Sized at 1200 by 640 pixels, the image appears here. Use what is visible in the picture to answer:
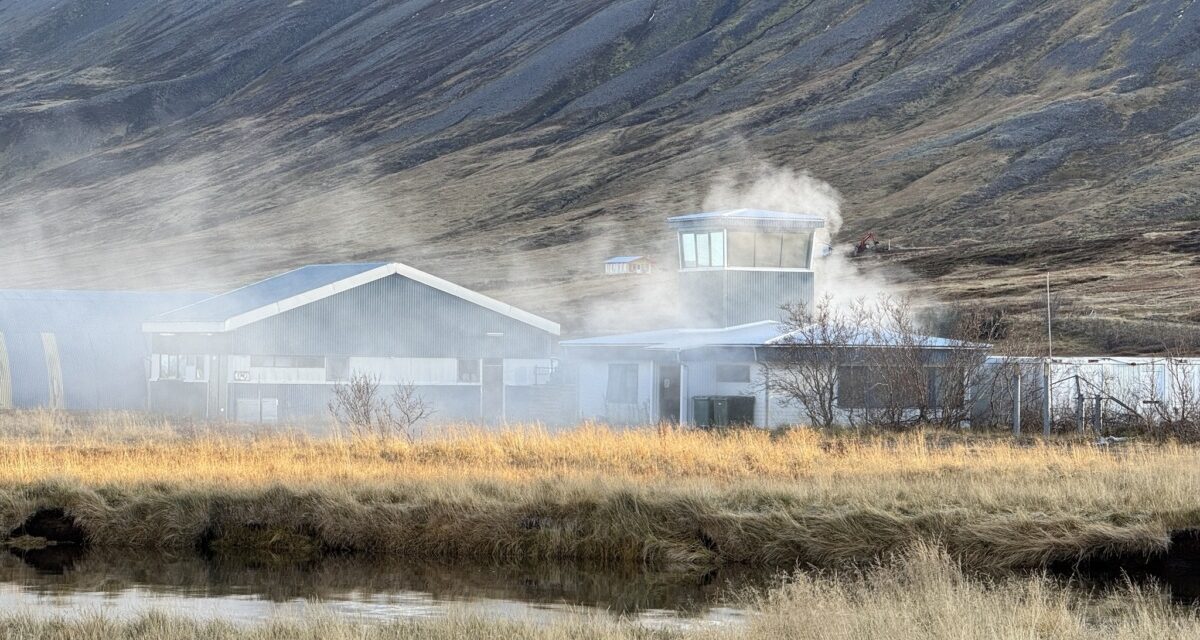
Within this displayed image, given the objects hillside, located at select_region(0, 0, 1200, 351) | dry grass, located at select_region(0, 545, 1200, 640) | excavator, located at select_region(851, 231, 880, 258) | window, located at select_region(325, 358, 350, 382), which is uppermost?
hillside, located at select_region(0, 0, 1200, 351)

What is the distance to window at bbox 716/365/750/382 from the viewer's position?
37.3 metres

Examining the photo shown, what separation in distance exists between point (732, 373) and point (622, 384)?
14.2 ft

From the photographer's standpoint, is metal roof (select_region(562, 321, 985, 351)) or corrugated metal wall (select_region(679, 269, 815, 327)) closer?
metal roof (select_region(562, 321, 985, 351))

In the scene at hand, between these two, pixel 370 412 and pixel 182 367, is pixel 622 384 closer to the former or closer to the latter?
pixel 370 412

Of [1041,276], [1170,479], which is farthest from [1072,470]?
[1041,276]

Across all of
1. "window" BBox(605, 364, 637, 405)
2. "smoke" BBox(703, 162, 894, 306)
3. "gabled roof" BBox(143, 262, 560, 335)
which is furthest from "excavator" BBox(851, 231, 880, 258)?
"window" BBox(605, 364, 637, 405)

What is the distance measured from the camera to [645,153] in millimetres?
143375

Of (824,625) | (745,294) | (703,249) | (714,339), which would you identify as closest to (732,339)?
(714,339)

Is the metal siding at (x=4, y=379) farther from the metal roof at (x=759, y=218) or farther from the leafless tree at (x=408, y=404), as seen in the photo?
the metal roof at (x=759, y=218)

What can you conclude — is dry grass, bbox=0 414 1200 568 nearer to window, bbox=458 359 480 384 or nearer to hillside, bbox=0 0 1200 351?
window, bbox=458 359 480 384

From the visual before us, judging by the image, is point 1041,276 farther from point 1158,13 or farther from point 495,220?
point 1158,13

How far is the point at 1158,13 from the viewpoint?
138 m

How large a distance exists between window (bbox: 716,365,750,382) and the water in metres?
20.1

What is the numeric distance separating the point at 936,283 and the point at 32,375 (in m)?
47.1
